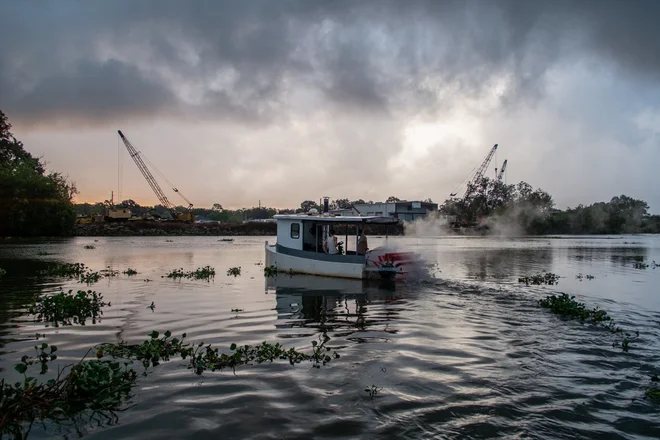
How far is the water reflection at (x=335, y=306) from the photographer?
46.8 ft

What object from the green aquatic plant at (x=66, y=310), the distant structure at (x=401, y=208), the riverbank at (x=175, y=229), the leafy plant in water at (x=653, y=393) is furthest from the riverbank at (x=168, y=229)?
the leafy plant in water at (x=653, y=393)

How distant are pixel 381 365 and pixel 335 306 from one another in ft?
25.7

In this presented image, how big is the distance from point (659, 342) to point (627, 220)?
520 feet

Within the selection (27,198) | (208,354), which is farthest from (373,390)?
(27,198)

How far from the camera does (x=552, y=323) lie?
1519 cm

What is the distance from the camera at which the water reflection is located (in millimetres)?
14258

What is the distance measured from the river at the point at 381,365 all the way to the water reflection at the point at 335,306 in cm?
9

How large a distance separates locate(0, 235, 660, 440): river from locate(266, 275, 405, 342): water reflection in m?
0.09

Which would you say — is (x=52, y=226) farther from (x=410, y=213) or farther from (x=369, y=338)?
(x=410, y=213)

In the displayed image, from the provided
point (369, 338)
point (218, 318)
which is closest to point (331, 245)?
point (218, 318)

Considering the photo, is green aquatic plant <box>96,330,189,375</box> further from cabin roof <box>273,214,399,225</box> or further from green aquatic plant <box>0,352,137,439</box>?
cabin roof <box>273,214,399,225</box>

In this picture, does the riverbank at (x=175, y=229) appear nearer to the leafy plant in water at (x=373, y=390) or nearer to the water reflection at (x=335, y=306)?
the water reflection at (x=335, y=306)

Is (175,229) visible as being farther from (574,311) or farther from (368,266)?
(574,311)

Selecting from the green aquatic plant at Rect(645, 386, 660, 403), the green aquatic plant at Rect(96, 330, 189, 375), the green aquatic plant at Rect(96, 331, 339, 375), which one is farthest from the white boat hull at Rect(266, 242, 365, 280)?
the green aquatic plant at Rect(645, 386, 660, 403)
